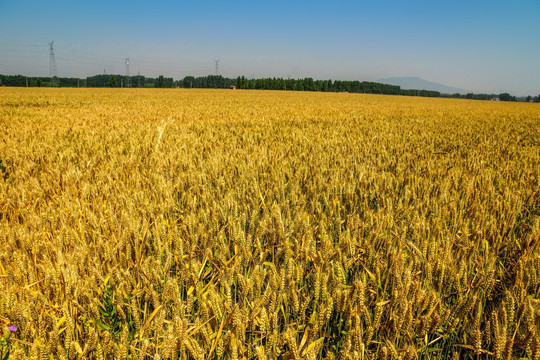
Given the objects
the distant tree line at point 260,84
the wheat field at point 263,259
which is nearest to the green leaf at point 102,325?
the wheat field at point 263,259

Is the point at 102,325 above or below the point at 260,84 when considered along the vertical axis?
below

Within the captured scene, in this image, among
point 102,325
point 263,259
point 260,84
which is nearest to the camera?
point 102,325

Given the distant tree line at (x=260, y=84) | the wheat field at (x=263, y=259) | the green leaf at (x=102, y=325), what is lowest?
the green leaf at (x=102, y=325)

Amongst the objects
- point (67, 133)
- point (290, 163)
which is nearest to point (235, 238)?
point (290, 163)

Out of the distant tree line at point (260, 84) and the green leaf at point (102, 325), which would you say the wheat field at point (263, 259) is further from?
the distant tree line at point (260, 84)

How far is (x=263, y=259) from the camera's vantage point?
4.48 ft

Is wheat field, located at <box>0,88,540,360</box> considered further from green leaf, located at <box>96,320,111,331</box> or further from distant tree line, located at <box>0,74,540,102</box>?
distant tree line, located at <box>0,74,540,102</box>

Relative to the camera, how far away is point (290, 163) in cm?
302

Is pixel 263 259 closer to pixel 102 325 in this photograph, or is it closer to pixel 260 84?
pixel 102 325

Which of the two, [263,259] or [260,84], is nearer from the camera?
[263,259]

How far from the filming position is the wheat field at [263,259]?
94 centimetres

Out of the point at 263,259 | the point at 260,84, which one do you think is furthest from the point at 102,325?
the point at 260,84

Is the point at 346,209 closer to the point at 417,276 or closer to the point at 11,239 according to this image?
the point at 417,276

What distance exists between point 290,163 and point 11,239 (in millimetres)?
2102
